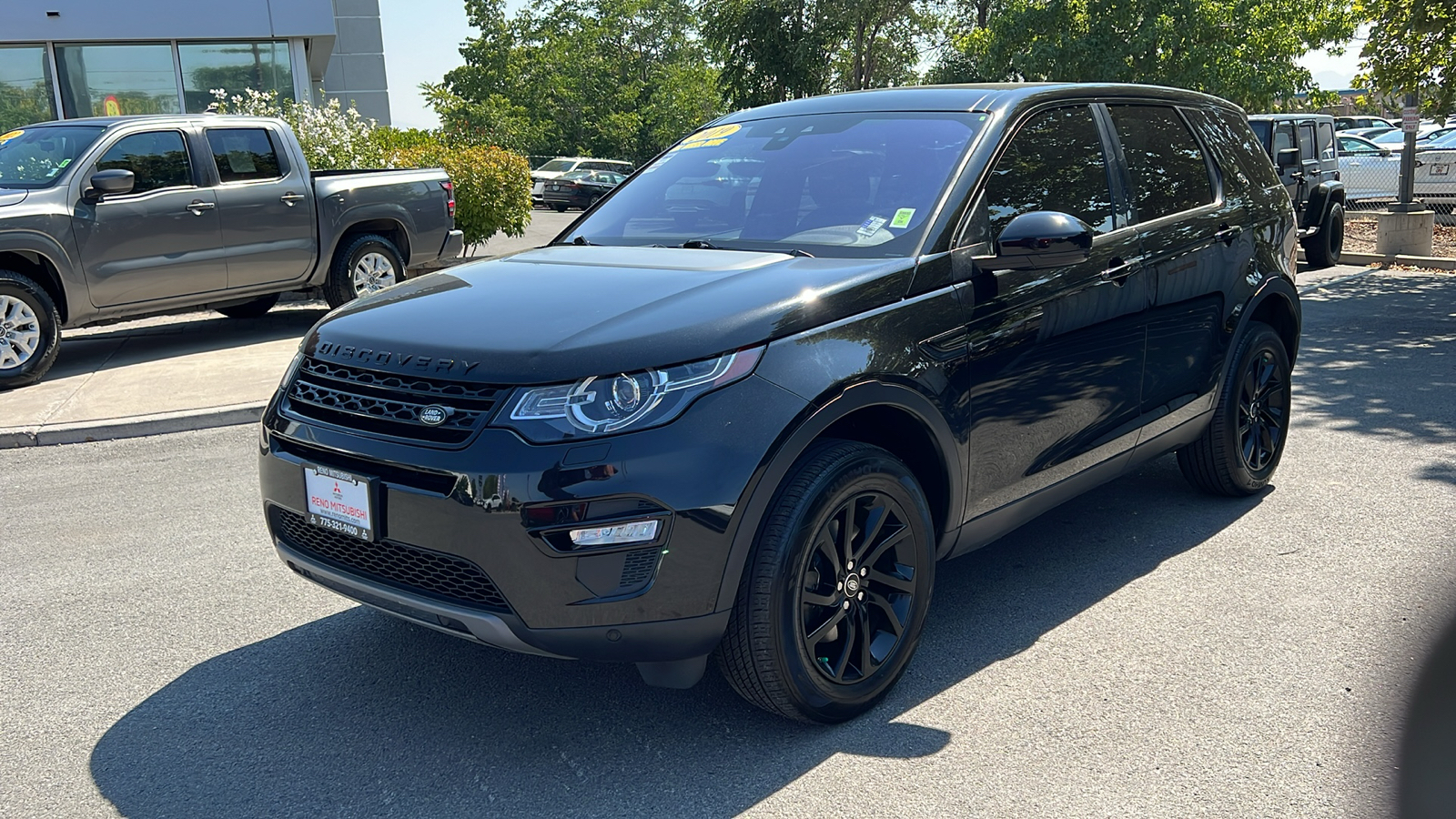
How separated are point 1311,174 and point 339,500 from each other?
584 inches

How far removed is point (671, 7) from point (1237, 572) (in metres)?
68.1

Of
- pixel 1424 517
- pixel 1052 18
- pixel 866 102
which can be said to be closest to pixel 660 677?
pixel 866 102

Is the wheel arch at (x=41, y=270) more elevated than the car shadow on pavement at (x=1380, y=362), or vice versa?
the wheel arch at (x=41, y=270)

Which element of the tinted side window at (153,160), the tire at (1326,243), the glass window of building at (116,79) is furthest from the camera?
the glass window of building at (116,79)

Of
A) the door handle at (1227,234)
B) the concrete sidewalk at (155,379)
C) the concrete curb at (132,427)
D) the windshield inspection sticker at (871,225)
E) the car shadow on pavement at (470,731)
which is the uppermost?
the windshield inspection sticker at (871,225)

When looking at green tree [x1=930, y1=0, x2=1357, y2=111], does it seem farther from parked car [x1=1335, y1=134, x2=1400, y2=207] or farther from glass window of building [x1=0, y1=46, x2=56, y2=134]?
glass window of building [x1=0, y1=46, x2=56, y2=134]

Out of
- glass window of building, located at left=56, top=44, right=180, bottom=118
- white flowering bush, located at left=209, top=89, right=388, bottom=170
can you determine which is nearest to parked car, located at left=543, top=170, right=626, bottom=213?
glass window of building, located at left=56, top=44, right=180, bottom=118

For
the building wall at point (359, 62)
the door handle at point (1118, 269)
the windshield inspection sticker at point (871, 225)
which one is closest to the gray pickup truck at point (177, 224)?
the windshield inspection sticker at point (871, 225)

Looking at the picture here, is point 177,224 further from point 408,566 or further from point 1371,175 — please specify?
point 1371,175

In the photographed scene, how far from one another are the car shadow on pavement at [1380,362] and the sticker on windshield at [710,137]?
4.17 m

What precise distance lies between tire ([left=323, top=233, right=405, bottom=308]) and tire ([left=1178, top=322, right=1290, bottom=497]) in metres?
7.98

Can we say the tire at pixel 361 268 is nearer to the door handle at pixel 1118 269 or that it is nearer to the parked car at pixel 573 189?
the door handle at pixel 1118 269

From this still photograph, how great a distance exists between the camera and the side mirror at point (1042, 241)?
12.1 ft

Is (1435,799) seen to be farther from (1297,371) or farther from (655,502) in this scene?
(1297,371)
